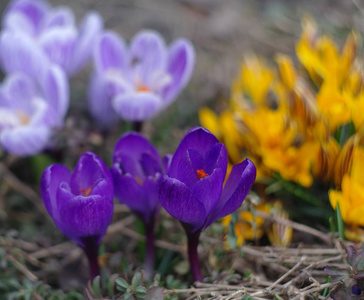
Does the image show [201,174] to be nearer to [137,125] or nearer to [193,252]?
[193,252]

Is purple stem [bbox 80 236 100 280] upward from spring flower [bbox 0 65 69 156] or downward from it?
downward

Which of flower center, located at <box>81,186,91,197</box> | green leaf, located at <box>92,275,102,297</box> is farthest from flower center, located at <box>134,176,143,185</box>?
green leaf, located at <box>92,275,102,297</box>

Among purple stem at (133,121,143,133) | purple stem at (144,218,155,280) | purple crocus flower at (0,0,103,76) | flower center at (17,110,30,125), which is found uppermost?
purple crocus flower at (0,0,103,76)

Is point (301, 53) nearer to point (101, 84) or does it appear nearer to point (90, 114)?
point (101, 84)

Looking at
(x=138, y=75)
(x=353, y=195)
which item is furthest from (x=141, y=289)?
(x=138, y=75)

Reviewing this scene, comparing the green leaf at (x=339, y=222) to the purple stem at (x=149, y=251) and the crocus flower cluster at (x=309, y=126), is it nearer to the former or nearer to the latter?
the crocus flower cluster at (x=309, y=126)

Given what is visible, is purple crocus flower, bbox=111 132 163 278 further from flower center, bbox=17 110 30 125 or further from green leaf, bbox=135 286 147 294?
flower center, bbox=17 110 30 125
